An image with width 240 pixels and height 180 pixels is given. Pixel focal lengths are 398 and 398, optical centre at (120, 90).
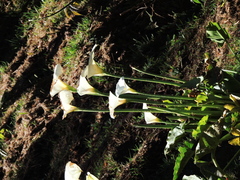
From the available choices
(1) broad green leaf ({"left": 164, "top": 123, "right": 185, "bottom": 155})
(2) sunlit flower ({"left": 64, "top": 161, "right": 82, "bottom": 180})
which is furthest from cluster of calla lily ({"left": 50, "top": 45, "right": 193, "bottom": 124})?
(2) sunlit flower ({"left": 64, "top": 161, "right": 82, "bottom": 180})

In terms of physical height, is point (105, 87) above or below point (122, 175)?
above

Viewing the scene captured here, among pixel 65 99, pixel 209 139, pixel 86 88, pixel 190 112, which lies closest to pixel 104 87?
pixel 65 99

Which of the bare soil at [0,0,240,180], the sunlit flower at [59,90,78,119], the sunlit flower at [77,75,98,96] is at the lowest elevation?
the bare soil at [0,0,240,180]

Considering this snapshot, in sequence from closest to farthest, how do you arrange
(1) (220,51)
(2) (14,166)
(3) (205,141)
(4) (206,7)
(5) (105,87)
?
(3) (205,141), (1) (220,51), (4) (206,7), (5) (105,87), (2) (14,166)

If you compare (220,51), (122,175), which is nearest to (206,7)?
(220,51)

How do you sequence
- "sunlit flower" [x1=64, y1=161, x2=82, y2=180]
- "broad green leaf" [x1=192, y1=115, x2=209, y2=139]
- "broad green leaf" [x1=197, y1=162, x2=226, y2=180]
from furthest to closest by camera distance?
"sunlit flower" [x1=64, y1=161, x2=82, y2=180], "broad green leaf" [x1=192, y1=115, x2=209, y2=139], "broad green leaf" [x1=197, y1=162, x2=226, y2=180]

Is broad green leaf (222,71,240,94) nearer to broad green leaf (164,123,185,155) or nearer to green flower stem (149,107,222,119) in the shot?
green flower stem (149,107,222,119)

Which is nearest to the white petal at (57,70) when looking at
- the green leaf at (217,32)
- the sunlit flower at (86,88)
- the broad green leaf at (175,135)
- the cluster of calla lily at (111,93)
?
the cluster of calla lily at (111,93)

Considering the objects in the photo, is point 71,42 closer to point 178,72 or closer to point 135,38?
point 135,38
